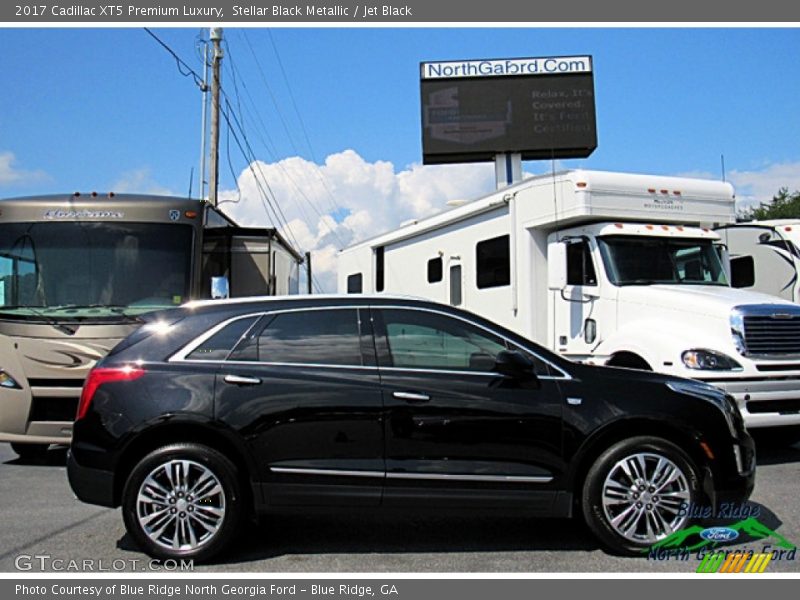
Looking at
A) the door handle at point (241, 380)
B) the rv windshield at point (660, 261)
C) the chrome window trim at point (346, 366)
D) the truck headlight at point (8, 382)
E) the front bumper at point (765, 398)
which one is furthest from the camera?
the rv windshield at point (660, 261)

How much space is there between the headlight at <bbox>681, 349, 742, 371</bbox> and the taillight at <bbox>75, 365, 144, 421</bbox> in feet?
17.5

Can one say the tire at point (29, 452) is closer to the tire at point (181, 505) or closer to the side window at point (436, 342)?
the tire at point (181, 505)

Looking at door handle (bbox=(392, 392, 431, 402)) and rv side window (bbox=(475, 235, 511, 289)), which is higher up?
rv side window (bbox=(475, 235, 511, 289))

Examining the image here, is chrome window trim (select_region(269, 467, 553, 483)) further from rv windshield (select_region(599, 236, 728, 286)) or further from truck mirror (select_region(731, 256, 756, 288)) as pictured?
truck mirror (select_region(731, 256, 756, 288))

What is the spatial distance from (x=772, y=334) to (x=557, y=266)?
2.46 meters

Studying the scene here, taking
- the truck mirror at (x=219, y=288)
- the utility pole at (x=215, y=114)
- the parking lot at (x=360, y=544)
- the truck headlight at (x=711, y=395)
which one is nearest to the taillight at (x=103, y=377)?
the parking lot at (x=360, y=544)

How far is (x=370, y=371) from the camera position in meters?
4.87

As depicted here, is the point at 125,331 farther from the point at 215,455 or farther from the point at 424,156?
the point at 424,156

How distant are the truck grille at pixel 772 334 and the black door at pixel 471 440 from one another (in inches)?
143

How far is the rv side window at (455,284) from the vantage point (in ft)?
35.8

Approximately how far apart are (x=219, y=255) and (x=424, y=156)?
43.8 ft

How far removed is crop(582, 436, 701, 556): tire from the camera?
475cm

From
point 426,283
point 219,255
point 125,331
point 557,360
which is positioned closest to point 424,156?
point 426,283

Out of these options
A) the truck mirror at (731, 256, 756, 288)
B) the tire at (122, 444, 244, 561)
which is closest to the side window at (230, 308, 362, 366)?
the tire at (122, 444, 244, 561)
